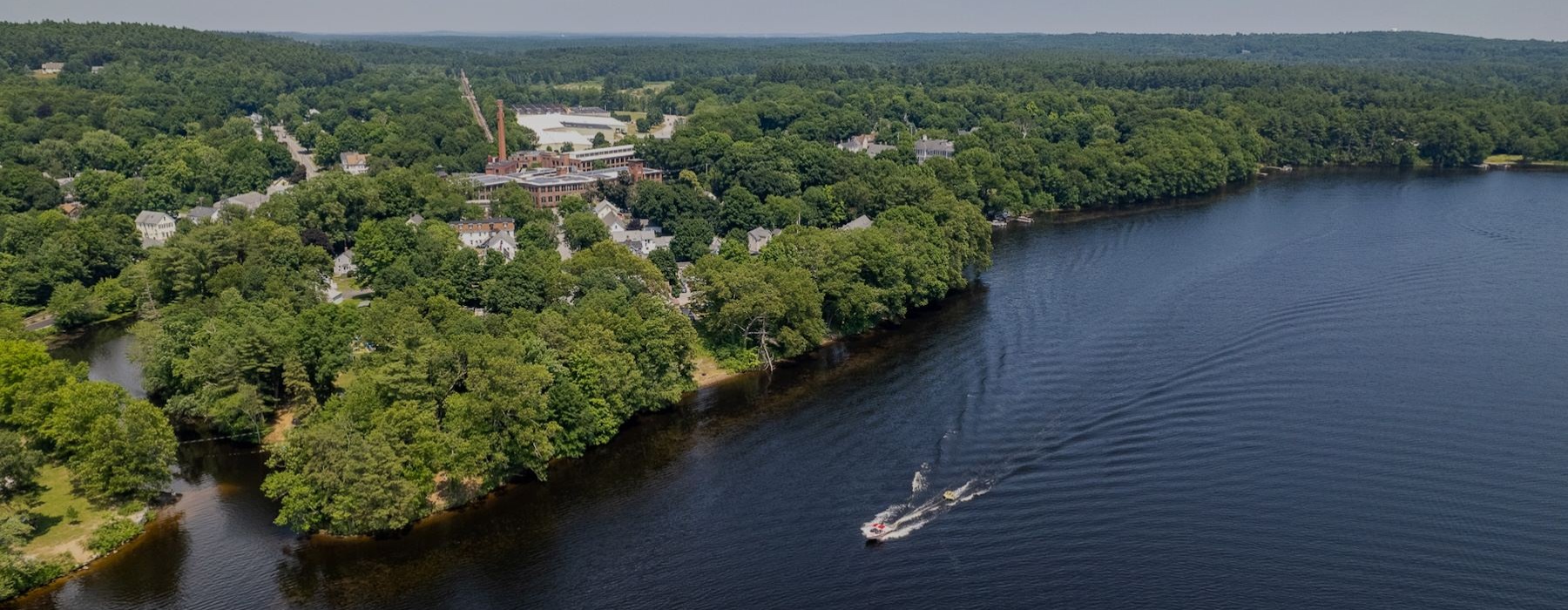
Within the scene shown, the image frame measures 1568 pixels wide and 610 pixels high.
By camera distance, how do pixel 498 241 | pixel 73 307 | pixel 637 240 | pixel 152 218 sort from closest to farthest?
pixel 73 307 → pixel 498 241 → pixel 637 240 → pixel 152 218

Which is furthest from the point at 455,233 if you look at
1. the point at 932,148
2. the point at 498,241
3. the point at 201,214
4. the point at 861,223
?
the point at 932,148

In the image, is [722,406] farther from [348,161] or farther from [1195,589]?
[348,161]

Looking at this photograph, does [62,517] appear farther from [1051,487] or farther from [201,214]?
[201,214]

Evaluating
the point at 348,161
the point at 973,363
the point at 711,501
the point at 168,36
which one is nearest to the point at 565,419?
the point at 711,501

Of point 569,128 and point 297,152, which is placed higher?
point 569,128

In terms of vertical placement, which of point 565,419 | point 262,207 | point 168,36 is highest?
point 168,36

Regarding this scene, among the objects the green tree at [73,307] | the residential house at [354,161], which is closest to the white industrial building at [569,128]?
the residential house at [354,161]
